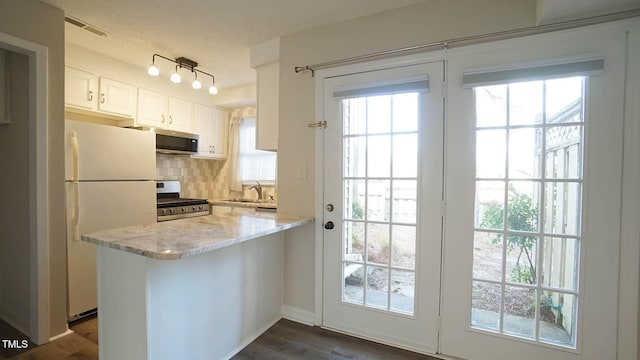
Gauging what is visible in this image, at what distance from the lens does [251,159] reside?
4391mm

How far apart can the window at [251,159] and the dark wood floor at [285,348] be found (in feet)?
7.93

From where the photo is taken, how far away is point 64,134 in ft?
7.50

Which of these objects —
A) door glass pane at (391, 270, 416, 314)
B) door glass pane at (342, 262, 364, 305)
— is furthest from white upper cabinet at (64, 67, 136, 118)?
door glass pane at (391, 270, 416, 314)

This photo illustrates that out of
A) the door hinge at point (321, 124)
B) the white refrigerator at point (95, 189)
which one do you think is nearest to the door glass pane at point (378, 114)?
the door hinge at point (321, 124)

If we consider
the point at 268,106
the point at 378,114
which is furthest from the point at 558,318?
the point at 268,106

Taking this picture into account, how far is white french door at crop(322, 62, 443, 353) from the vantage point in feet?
6.56

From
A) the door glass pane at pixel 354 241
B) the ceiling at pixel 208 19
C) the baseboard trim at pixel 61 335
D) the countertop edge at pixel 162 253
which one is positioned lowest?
the baseboard trim at pixel 61 335

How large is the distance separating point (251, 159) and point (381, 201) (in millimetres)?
2770

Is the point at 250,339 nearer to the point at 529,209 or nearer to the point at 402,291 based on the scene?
the point at 402,291

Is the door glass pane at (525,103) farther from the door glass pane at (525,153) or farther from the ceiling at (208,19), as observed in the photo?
the ceiling at (208,19)

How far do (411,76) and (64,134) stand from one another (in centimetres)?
283

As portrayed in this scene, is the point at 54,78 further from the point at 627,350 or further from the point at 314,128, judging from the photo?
the point at 627,350

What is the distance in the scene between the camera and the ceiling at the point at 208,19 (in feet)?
6.69

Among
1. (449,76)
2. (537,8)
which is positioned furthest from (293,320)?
(537,8)
